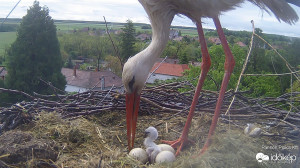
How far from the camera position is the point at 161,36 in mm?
2229

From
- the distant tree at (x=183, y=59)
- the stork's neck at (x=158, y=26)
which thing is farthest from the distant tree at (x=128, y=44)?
the distant tree at (x=183, y=59)

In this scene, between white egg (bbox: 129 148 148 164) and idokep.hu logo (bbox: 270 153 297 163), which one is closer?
idokep.hu logo (bbox: 270 153 297 163)

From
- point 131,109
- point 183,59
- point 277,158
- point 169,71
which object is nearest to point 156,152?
point 131,109

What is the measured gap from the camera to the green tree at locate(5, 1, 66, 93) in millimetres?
10328

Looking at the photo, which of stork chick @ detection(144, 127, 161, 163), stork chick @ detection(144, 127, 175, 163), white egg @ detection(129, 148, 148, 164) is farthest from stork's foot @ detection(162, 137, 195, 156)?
white egg @ detection(129, 148, 148, 164)

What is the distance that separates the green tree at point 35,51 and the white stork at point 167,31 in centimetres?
887

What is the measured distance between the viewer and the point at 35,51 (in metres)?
10.7

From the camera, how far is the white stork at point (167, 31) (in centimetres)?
207

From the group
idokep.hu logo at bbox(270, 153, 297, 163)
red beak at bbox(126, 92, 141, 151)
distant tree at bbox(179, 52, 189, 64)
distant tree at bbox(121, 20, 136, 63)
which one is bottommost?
distant tree at bbox(179, 52, 189, 64)

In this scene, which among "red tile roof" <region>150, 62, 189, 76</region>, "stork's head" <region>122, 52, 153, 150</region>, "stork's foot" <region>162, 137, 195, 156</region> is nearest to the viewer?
"stork's head" <region>122, 52, 153, 150</region>

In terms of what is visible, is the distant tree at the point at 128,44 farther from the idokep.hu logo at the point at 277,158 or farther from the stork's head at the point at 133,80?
the idokep.hu logo at the point at 277,158

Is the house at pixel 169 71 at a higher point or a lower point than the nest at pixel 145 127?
lower

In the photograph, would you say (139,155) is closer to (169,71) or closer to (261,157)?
(261,157)

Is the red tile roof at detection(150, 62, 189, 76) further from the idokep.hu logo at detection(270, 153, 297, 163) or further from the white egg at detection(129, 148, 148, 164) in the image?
the idokep.hu logo at detection(270, 153, 297, 163)
